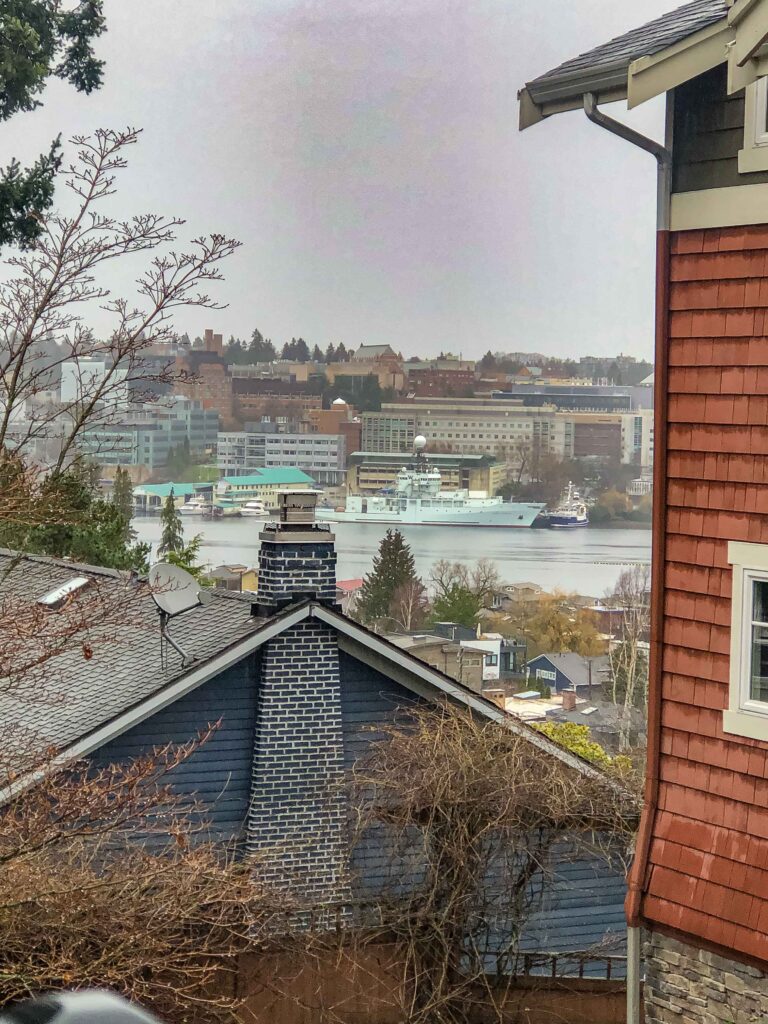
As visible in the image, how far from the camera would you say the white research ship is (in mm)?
118562

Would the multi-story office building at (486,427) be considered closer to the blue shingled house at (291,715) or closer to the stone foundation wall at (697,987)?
the blue shingled house at (291,715)

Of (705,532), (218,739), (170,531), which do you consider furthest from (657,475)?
(170,531)

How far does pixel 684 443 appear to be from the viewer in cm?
907

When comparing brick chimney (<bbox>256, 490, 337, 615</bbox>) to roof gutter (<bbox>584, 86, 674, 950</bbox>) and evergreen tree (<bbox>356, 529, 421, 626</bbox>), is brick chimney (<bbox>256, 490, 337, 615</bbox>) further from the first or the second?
evergreen tree (<bbox>356, 529, 421, 626</bbox>)

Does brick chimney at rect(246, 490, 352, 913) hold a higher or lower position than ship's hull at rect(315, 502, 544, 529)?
higher

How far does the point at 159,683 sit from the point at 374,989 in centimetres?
364

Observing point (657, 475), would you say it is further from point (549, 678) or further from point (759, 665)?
point (549, 678)

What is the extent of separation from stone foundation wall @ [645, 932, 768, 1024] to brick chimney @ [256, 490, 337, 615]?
21.4ft

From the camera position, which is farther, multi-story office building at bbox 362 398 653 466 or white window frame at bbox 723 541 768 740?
multi-story office building at bbox 362 398 653 466

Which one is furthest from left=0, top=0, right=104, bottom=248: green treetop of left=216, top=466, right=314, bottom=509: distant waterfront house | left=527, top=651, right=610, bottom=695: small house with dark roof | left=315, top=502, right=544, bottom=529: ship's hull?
left=315, top=502, right=544, bottom=529: ship's hull

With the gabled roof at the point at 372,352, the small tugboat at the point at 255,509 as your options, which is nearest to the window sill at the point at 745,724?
the small tugboat at the point at 255,509

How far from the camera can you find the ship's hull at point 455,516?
387 feet

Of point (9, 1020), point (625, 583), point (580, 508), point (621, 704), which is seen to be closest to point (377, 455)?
point (580, 508)

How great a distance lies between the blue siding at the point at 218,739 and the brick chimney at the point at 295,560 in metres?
0.81
